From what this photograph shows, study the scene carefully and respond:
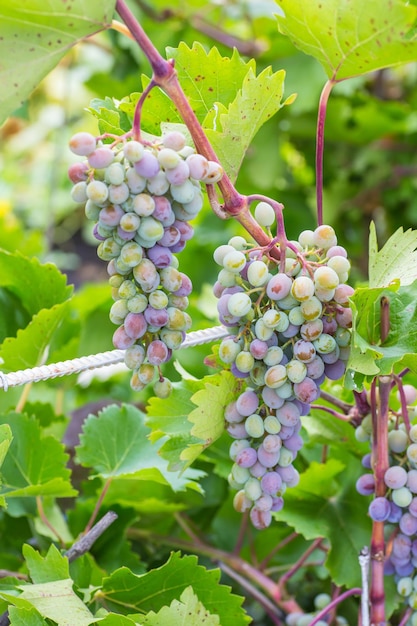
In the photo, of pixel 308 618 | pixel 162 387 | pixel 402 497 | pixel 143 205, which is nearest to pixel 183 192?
pixel 143 205

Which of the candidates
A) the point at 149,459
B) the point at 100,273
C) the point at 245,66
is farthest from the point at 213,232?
the point at 100,273

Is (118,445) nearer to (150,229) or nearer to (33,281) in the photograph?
(33,281)

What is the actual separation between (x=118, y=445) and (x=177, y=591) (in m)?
0.17

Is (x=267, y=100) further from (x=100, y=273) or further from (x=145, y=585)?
(x=100, y=273)

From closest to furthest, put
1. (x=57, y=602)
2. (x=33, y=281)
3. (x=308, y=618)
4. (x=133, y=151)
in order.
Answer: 1. (x=133, y=151)
2. (x=57, y=602)
3. (x=308, y=618)
4. (x=33, y=281)

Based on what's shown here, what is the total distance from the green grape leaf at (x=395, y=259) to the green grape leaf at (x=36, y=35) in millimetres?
203

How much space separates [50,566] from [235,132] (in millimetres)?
314

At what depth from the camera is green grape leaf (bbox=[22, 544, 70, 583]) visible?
0.52m

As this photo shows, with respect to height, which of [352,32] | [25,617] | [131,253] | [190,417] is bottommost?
[25,617]

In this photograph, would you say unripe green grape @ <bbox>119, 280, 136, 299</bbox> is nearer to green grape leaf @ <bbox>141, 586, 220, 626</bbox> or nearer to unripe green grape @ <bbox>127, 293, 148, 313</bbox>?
unripe green grape @ <bbox>127, 293, 148, 313</bbox>

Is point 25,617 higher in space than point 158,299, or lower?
lower

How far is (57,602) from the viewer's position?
0.49 meters

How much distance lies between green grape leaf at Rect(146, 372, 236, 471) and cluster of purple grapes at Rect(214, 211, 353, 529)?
10mm

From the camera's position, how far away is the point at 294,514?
2.02ft
